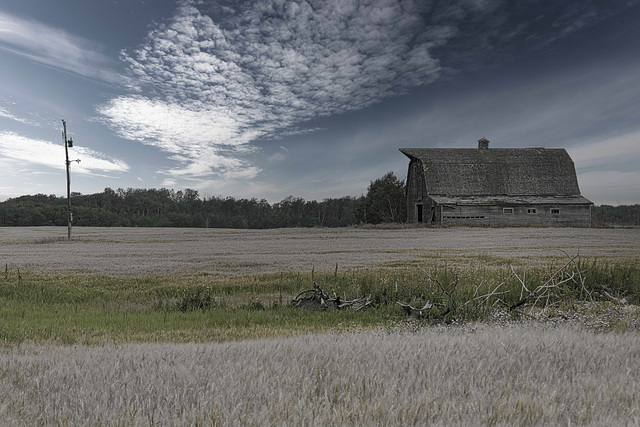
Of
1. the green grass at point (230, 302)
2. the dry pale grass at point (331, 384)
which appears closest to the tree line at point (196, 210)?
the green grass at point (230, 302)

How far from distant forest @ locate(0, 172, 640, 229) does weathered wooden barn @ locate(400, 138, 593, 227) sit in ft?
13.8

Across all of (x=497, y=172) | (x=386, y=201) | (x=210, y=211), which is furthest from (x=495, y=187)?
(x=210, y=211)

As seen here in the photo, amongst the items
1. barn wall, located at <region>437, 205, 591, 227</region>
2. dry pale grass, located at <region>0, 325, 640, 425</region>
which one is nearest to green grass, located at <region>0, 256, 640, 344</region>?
dry pale grass, located at <region>0, 325, 640, 425</region>

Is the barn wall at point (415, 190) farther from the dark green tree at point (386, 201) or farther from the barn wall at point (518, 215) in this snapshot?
the barn wall at point (518, 215)

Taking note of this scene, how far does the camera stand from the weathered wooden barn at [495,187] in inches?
1788

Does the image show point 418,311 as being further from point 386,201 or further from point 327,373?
point 386,201

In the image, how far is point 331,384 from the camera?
2627 mm

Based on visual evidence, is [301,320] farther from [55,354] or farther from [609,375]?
[609,375]

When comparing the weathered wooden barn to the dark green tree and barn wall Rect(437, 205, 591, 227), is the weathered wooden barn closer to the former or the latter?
barn wall Rect(437, 205, 591, 227)

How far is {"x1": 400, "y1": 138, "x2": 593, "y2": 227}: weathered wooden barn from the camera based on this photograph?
45.4 meters

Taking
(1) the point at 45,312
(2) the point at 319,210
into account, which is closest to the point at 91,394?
(1) the point at 45,312

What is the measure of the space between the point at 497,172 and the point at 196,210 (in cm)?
4612

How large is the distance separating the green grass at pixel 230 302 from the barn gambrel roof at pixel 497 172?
40.2 meters

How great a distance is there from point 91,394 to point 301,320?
421 cm
